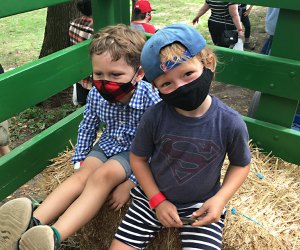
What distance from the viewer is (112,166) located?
224 cm

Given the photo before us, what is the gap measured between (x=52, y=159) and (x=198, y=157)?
1.39m

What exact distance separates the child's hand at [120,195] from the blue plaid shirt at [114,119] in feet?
0.16

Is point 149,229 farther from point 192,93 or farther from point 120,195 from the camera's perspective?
point 192,93

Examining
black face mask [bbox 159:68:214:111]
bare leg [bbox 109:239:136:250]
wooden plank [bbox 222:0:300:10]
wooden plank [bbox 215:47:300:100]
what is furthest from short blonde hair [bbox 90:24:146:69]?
bare leg [bbox 109:239:136:250]

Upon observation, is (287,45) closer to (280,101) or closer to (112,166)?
(280,101)

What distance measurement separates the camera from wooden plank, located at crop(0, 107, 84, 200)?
247cm

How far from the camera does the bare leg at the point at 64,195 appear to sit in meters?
2.15

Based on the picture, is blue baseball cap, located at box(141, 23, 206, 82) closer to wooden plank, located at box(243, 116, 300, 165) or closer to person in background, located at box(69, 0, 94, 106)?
wooden plank, located at box(243, 116, 300, 165)

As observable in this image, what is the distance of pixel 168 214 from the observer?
6.19 ft

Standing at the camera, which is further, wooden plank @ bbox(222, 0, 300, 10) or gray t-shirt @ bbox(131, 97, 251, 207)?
wooden plank @ bbox(222, 0, 300, 10)

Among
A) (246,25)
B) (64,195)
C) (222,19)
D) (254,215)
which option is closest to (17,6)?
(64,195)

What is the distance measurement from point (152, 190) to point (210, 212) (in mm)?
319

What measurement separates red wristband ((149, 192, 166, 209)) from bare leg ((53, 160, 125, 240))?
365 mm

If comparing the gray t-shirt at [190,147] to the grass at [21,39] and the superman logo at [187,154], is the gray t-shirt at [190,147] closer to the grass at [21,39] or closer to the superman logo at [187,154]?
the superman logo at [187,154]
